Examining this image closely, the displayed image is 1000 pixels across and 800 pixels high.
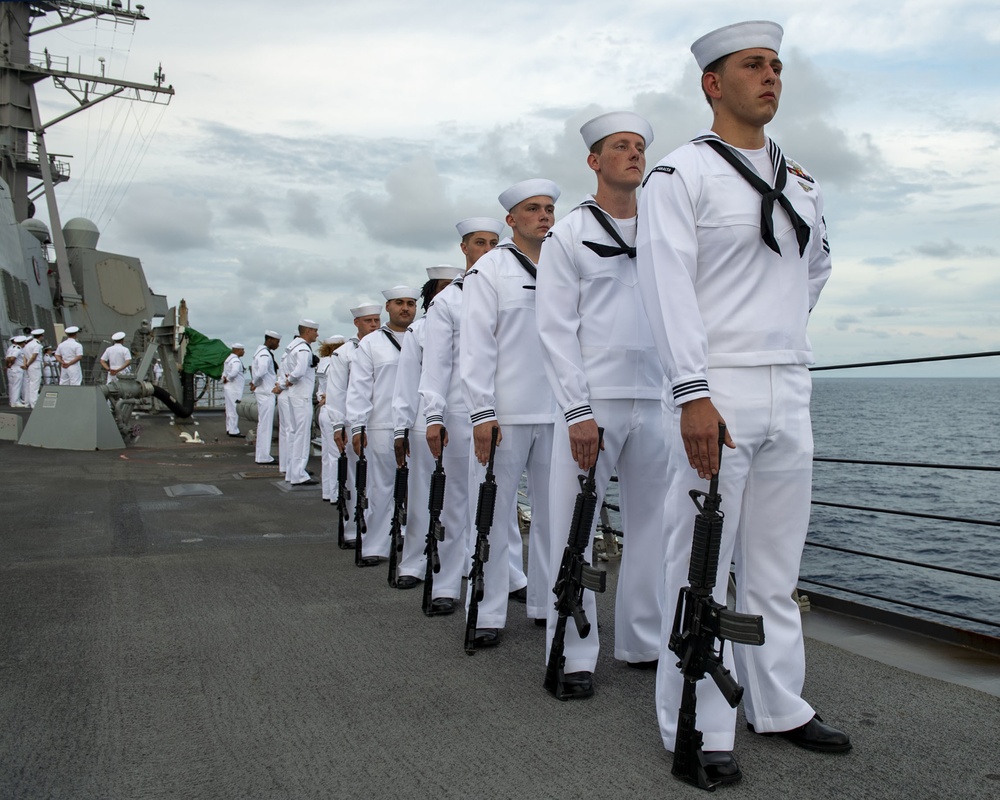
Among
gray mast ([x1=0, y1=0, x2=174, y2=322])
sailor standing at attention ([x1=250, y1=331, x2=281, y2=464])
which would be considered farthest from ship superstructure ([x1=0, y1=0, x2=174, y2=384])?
sailor standing at attention ([x1=250, y1=331, x2=281, y2=464])

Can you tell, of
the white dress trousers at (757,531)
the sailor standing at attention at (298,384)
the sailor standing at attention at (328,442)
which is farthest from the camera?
the sailor standing at attention at (298,384)

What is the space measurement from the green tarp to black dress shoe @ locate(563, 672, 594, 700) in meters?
21.8

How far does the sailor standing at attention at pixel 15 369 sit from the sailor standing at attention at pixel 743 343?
23242mm

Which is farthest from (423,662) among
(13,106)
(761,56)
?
(13,106)

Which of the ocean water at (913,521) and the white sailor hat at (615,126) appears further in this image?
the ocean water at (913,521)

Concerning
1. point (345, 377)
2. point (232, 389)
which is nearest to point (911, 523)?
Answer: point (232, 389)

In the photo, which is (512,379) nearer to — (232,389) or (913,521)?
(232,389)

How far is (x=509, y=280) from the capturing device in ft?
14.8

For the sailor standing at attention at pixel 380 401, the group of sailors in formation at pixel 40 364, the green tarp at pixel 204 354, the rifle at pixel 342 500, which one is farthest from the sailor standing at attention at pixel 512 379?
the green tarp at pixel 204 354

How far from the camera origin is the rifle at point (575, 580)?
135 inches

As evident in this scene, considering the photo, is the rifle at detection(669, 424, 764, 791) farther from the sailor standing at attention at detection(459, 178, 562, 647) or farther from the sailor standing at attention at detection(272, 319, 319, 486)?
the sailor standing at attention at detection(272, 319, 319, 486)

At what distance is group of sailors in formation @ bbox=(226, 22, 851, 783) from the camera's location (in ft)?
9.21

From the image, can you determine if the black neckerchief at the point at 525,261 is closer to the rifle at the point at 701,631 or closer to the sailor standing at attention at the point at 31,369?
the rifle at the point at 701,631

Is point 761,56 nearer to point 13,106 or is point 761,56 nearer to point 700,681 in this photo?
point 700,681
